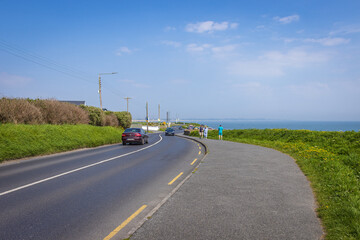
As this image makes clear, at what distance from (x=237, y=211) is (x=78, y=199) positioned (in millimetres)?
3844

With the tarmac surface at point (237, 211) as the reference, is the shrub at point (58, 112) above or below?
above

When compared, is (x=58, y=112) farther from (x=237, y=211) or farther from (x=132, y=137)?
(x=237, y=211)

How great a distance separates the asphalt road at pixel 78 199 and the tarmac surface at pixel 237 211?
22.4 inches

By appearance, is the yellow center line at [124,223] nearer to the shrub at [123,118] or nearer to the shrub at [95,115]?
the shrub at [95,115]

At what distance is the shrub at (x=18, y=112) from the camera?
18.1 metres

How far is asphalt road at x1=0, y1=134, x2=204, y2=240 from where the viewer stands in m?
4.67

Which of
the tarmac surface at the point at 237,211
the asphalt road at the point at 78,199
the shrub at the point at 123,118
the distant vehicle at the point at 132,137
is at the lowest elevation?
the asphalt road at the point at 78,199

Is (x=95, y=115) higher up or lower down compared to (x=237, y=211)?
higher up

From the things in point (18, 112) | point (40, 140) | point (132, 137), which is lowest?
point (132, 137)

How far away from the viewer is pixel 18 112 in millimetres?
19172

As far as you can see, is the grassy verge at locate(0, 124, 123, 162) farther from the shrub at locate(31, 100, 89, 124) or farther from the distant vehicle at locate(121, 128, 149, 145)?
the shrub at locate(31, 100, 89, 124)

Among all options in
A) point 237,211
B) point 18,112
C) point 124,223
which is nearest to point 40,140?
point 18,112

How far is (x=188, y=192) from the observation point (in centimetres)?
699

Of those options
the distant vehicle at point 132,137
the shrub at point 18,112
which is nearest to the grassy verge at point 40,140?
the shrub at point 18,112
